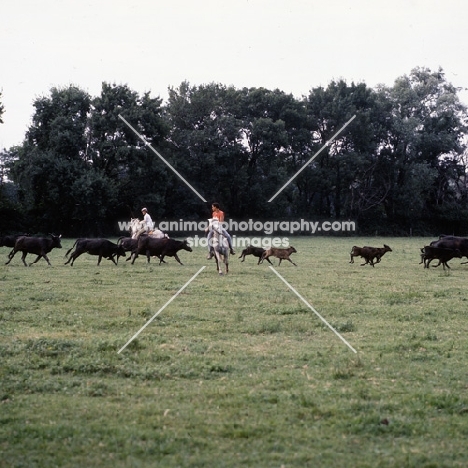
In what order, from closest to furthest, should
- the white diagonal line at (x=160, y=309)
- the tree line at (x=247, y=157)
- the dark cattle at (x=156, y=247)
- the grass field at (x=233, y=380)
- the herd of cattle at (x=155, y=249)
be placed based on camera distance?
the grass field at (x=233, y=380) < the white diagonal line at (x=160, y=309) < the herd of cattle at (x=155, y=249) < the dark cattle at (x=156, y=247) < the tree line at (x=247, y=157)

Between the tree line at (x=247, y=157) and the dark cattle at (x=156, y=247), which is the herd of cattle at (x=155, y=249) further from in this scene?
the tree line at (x=247, y=157)

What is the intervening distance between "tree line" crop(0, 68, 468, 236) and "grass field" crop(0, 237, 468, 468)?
37.9m

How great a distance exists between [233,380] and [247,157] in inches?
2125

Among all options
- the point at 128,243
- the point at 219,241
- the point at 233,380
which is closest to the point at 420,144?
the point at 128,243

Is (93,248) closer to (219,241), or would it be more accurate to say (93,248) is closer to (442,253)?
(219,241)

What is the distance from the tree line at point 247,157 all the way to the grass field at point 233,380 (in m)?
37.9

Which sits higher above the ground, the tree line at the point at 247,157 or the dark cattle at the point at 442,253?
the tree line at the point at 247,157

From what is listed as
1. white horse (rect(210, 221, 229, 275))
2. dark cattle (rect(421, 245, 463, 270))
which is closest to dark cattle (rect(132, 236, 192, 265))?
white horse (rect(210, 221, 229, 275))

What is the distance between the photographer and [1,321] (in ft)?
39.4

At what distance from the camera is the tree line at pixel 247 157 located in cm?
5241

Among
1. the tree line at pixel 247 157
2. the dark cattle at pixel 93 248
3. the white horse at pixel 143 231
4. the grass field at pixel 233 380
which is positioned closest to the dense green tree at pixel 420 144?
the tree line at pixel 247 157

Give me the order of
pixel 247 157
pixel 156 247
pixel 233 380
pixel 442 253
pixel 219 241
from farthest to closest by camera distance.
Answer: pixel 247 157 → pixel 156 247 → pixel 442 253 → pixel 219 241 → pixel 233 380

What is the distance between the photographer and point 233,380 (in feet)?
26.2

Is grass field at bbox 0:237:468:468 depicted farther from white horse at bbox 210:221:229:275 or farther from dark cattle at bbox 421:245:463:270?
dark cattle at bbox 421:245:463:270
